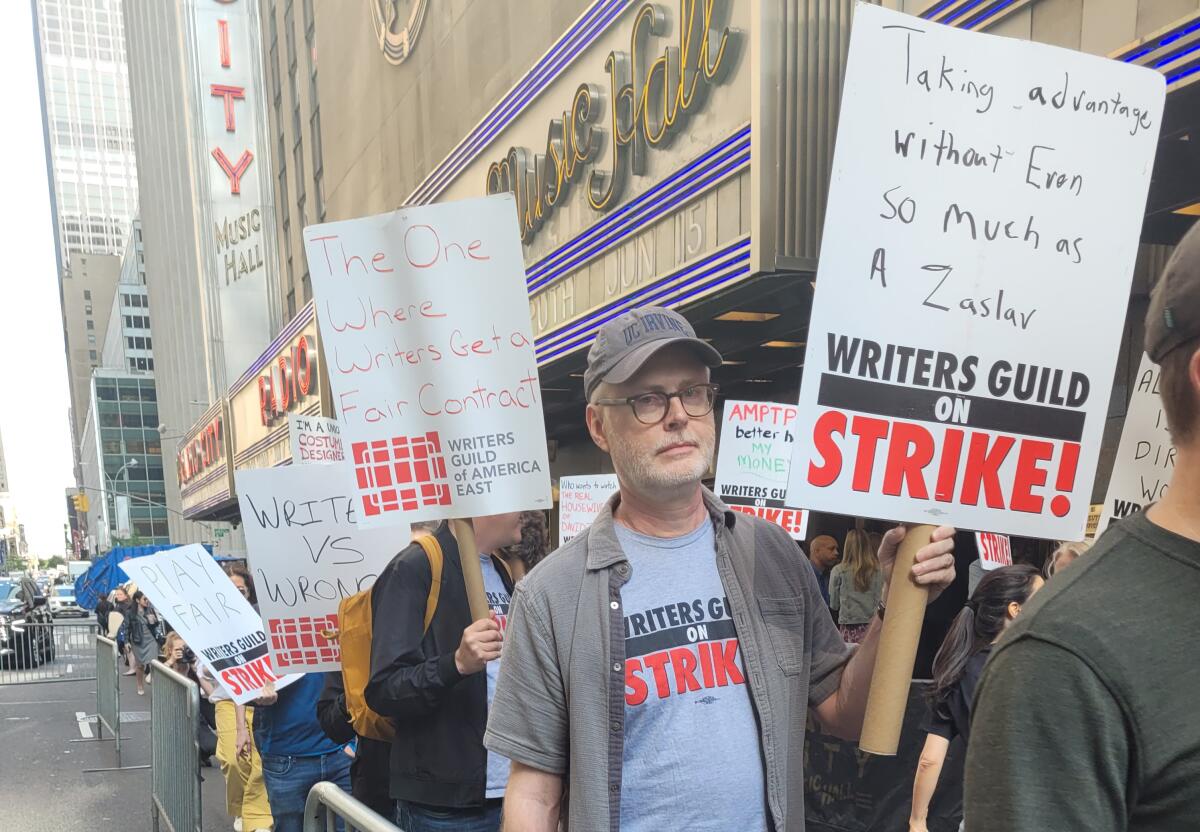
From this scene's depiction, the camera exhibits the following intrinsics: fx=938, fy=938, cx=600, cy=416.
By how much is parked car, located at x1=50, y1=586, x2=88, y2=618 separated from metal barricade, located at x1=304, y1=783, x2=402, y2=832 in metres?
31.8

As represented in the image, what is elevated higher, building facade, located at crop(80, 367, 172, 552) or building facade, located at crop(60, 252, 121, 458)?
building facade, located at crop(60, 252, 121, 458)

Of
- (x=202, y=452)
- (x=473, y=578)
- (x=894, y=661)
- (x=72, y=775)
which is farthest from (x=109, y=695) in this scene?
(x=202, y=452)

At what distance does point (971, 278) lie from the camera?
6.33 feet

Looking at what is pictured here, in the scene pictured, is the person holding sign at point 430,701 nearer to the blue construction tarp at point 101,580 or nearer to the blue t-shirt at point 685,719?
the blue t-shirt at point 685,719

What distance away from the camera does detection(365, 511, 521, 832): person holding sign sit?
3.03m

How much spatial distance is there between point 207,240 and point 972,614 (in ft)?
139

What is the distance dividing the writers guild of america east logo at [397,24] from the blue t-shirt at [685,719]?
16.1 meters

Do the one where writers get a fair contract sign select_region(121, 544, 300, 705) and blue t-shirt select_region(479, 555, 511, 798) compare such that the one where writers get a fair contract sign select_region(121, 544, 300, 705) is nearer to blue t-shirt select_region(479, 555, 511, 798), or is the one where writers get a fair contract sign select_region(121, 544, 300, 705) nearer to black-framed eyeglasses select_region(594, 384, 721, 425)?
blue t-shirt select_region(479, 555, 511, 798)

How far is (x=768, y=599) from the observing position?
2.08m

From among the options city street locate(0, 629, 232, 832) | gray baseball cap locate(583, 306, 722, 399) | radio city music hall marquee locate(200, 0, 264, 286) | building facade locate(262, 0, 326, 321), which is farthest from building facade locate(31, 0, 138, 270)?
gray baseball cap locate(583, 306, 722, 399)

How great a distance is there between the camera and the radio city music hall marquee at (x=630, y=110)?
8.24 m

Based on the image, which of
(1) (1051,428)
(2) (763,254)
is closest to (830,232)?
(1) (1051,428)

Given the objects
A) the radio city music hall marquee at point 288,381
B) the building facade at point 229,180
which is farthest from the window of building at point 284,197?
the building facade at point 229,180

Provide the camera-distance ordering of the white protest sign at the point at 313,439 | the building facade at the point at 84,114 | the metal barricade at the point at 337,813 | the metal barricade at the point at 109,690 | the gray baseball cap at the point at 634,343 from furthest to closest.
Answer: the building facade at the point at 84,114
the metal barricade at the point at 109,690
the white protest sign at the point at 313,439
the metal barricade at the point at 337,813
the gray baseball cap at the point at 634,343
